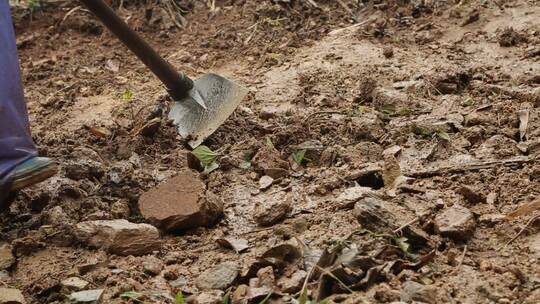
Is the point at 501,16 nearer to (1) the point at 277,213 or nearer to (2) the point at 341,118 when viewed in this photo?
(2) the point at 341,118

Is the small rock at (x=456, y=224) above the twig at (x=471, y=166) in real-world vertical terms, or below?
above

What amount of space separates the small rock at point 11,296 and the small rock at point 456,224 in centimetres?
131

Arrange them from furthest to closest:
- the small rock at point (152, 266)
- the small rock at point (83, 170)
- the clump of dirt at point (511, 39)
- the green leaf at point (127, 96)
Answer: the green leaf at point (127, 96) → the clump of dirt at point (511, 39) → the small rock at point (83, 170) → the small rock at point (152, 266)

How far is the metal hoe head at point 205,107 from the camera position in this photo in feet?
11.0

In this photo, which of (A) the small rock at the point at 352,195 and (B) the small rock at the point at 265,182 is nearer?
(A) the small rock at the point at 352,195

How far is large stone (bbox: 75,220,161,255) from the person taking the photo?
248cm

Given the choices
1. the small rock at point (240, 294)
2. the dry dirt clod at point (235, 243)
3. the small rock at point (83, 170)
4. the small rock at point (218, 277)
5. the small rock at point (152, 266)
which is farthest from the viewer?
the small rock at point (83, 170)

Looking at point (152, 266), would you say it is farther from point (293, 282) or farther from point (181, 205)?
point (293, 282)

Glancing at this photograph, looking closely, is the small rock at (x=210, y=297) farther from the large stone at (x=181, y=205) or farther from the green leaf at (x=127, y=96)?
the green leaf at (x=127, y=96)

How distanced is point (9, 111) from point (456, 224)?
1622 millimetres

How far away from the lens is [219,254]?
2.46m

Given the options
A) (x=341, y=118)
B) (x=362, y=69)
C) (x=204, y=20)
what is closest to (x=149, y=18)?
(x=204, y=20)

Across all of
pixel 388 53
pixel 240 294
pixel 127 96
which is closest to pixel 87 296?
pixel 240 294

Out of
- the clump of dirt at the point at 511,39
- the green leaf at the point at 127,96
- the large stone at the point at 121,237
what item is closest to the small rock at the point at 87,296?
the large stone at the point at 121,237
